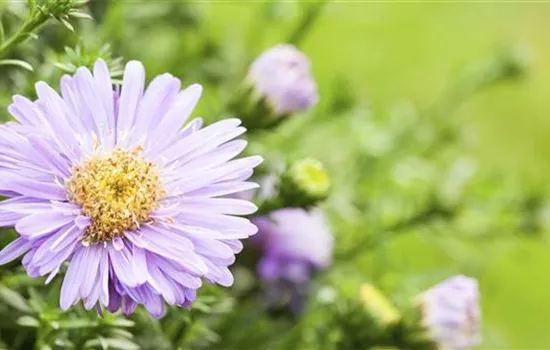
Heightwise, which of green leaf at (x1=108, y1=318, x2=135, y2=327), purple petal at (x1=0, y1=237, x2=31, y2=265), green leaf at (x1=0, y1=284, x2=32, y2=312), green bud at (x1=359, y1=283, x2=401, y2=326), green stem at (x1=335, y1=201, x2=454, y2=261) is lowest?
purple petal at (x1=0, y1=237, x2=31, y2=265)

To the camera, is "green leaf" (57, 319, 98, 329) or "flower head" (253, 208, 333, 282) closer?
"green leaf" (57, 319, 98, 329)

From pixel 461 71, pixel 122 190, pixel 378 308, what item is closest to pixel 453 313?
pixel 378 308

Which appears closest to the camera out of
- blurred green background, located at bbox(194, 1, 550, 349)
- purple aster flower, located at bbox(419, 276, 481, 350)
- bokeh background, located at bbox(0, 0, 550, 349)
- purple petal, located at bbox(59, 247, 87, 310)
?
purple petal, located at bbox(59, 247, 87, 310)

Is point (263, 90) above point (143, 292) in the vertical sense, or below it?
above

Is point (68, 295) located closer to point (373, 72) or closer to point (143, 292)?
point (143, 292)

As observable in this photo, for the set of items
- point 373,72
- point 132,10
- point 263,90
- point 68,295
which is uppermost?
point 373,72

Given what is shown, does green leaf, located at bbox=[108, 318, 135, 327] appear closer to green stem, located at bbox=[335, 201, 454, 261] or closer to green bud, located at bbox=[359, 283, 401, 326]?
green bud, located at bbox=[359, 283, 401, 326]

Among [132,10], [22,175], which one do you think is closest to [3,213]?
[22,175]

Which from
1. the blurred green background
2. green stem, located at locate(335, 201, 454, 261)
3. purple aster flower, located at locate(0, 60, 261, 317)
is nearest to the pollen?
→ purple aster flower, located at locate(0, 60, 261, 317)
